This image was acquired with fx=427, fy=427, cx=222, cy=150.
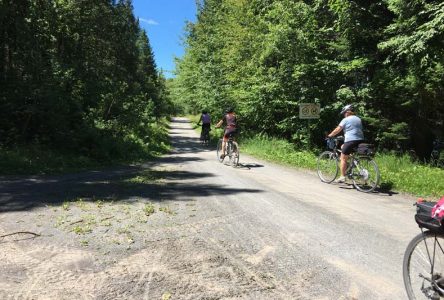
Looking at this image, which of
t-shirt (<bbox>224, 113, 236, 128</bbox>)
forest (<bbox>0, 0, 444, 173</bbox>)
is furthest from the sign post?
t-shirt (<bbox>224, 113, 236, 128</bbox>)

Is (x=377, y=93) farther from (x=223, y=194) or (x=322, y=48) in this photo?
(x=223, y=194)

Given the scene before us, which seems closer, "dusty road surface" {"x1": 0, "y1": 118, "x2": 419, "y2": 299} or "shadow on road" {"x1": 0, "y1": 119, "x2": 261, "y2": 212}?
"dusty road surface" {"x1": 0, "y1": 118, "x2": 419, "y2": 299}

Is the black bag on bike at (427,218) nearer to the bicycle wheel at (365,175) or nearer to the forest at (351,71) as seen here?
the bicycle wheel at (365,175)

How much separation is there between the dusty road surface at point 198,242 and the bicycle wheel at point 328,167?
1.47 meters

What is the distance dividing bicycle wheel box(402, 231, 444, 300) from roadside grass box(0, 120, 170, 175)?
10673 millimetres

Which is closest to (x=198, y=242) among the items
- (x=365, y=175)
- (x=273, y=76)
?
(x=365, y=175)

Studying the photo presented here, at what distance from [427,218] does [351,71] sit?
15.3 metres

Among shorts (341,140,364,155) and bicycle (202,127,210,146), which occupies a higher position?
shorts (341,140,364,155)

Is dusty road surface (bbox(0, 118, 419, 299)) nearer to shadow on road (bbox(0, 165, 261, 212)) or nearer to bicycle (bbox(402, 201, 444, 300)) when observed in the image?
shadow on road (bbox(0, 165, 261, 212))

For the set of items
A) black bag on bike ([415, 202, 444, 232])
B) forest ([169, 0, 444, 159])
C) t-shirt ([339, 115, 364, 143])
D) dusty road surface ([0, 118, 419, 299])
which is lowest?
dusty road surface ([0, 118, 419, 299])

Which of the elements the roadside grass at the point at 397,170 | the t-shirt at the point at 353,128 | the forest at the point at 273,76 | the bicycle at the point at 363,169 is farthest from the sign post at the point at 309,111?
the t-shirt at the point at 353,128

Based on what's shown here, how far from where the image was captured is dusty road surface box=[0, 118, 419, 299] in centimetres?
423

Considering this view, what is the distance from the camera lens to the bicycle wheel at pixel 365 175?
391 inches

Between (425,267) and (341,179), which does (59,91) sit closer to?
(341,179)
